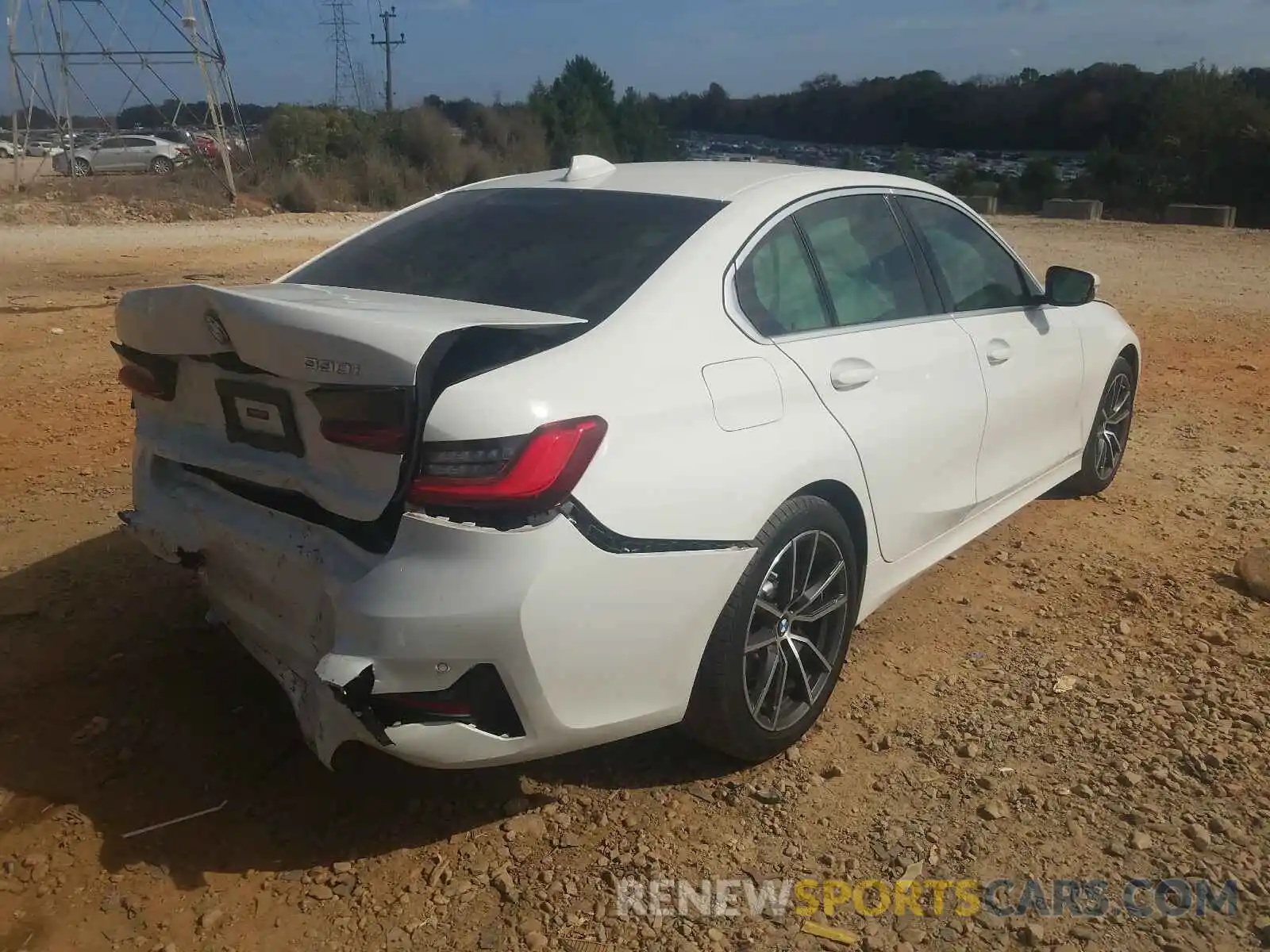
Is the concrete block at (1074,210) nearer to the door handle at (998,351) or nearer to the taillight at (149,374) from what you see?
the door handle at (998,351)

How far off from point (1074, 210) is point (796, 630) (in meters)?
23.7

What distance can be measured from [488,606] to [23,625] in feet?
7.89

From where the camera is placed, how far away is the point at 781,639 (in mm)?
3008

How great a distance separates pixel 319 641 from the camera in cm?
254

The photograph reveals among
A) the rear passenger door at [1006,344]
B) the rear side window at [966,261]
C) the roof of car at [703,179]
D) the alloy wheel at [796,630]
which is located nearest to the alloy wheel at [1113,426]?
the rear passenger door at [1006,344]

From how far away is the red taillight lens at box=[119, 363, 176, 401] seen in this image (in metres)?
3.01

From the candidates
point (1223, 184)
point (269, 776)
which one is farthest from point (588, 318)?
point (1223, 184)

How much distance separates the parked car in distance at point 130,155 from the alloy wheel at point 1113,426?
30520 mm

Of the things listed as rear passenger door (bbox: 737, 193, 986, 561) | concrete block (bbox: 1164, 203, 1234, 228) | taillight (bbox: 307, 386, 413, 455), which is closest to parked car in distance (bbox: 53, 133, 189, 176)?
concrete block (bbox: 1164, 203, 1234, 228)

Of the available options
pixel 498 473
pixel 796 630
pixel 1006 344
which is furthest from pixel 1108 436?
pixel 498 473

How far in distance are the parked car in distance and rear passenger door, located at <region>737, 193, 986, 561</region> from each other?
3116 cm

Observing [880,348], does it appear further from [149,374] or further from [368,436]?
[149,374]

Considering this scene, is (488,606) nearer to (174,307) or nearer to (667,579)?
(667,579)

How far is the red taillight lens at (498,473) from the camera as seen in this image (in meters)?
2.32
